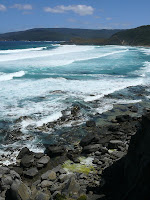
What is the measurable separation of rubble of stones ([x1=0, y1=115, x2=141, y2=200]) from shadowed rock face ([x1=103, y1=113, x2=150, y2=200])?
557 mm

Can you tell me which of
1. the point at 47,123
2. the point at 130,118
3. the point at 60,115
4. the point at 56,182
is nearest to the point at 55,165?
the point at 56,182

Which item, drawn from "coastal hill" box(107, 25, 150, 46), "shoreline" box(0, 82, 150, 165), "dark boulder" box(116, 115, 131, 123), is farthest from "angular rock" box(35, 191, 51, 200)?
"coastal hill" box(107, 25, 150, 46)

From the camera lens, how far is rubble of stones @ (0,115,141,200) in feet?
28.1

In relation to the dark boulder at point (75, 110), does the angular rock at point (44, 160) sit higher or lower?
lower

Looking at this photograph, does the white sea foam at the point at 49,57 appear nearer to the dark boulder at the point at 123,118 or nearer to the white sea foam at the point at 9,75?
the white sea foam at the point at 9,75

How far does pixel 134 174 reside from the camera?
7.33 m

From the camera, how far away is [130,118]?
18078mm

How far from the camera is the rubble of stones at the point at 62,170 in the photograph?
28.1 feet

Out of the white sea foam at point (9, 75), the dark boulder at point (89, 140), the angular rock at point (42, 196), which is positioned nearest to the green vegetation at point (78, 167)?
the dark boulder at point (89, 140)

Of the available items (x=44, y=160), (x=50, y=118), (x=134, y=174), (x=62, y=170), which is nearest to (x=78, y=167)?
(x=62, y=170)

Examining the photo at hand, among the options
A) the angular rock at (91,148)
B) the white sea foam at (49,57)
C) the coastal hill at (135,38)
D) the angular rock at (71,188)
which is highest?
the coastal hill at (135,38)

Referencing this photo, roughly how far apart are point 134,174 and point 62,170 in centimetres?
437

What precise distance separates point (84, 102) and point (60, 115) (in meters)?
4.05

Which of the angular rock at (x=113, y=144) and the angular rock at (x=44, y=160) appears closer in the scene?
the angular rock at (x=44, y=160)
